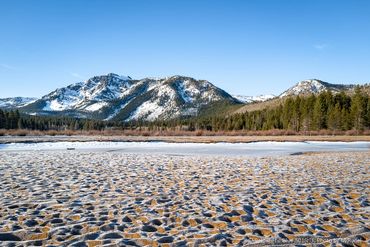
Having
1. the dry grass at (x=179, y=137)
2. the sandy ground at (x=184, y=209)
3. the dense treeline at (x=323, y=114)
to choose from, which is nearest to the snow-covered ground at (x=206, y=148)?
the dry grass at (x=179, y=137)

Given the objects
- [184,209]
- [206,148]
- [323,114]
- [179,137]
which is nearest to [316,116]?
[323,114]

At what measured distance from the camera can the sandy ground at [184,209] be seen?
687cm

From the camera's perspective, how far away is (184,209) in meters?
9.04

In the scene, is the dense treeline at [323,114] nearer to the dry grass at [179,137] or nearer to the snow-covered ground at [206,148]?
the dry grass at [179,137]

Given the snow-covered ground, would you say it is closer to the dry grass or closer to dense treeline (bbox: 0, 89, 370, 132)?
the dry grass

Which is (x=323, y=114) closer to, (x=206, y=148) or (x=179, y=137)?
(x=179, y=137)

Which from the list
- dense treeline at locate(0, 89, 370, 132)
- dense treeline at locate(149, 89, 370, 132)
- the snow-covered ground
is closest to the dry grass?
the snow-covered ground

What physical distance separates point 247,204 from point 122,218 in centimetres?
366

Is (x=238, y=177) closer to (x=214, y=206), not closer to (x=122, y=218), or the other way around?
(x=214, y=206)

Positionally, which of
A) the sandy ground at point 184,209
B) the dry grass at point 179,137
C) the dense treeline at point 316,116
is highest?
the dense treeline at point 316,116

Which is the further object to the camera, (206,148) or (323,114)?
(323,114)

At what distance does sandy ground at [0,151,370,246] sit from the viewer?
687 cm

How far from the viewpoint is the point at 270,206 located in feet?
30.9

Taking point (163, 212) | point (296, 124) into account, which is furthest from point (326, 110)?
point (163, 212)
